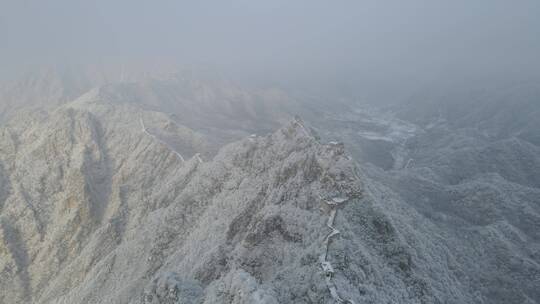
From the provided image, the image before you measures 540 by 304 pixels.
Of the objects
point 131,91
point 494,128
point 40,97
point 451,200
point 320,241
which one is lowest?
point 40,97

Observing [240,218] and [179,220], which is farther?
[179,220]

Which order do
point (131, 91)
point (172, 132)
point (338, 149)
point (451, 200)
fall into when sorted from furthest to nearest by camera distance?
point (131, 91), point (172, 132), point (451, 200), point (338, 149)

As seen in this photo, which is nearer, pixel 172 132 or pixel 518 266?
pixel 518 266

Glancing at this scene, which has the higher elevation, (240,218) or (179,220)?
(240,218)

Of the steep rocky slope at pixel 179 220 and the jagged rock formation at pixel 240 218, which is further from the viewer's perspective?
the jagged rock formation at pixel 240 218

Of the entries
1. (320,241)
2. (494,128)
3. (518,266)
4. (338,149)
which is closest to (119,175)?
(338,149)

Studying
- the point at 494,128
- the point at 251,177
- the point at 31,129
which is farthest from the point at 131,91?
the point at 494,128

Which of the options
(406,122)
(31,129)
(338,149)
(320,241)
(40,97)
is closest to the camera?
(320,241)

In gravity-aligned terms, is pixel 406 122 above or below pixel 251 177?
below

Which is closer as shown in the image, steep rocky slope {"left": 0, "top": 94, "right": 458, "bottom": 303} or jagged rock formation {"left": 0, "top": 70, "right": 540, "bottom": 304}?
steep rocky slope {"left": 0, "top": 94, "right": 458, "bottom": 303}

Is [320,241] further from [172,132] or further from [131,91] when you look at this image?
[131,91]
